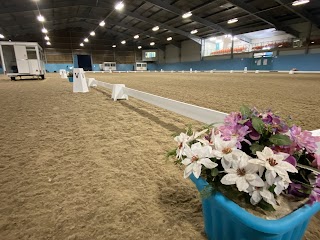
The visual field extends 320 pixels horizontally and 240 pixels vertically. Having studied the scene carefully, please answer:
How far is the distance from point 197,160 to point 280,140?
1.21 feet

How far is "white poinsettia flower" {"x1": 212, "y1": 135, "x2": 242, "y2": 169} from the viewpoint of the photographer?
836 millimetres

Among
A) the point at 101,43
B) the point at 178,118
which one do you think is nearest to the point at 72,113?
the point at 178,118

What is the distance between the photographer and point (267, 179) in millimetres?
753

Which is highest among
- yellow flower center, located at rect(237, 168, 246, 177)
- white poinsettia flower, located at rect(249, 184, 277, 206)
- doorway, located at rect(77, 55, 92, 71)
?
doorway, located at rect(77, 55, 92, 71)

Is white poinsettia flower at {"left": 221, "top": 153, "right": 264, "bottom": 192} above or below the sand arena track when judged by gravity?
above

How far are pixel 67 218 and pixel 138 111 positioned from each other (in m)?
3.15

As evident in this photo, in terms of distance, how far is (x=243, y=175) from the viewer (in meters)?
0.80

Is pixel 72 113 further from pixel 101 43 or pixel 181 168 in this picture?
pixel 101 43

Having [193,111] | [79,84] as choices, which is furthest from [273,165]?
[79,84]

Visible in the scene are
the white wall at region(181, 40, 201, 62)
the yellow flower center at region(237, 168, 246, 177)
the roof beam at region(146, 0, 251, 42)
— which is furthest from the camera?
the white wall at region(181, 40, 201, 62)

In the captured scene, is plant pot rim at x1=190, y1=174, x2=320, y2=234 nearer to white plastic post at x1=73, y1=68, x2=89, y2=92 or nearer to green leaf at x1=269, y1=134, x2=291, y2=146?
green leaf at x1=269, y1=134, x2=291, y2=146

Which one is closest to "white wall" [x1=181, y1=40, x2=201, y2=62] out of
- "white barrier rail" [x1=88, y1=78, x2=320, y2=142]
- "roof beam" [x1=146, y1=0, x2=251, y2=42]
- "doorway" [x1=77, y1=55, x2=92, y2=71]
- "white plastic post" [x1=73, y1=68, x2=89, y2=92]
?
"roof beam" [x1=146, y1=0, x2=251, y2=42]

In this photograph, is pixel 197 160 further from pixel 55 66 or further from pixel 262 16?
pixel 55 66

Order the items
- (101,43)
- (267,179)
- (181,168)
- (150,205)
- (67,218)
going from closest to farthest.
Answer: (267,179) < (67,218) < (150,205) < (181,168) < (101,43)
